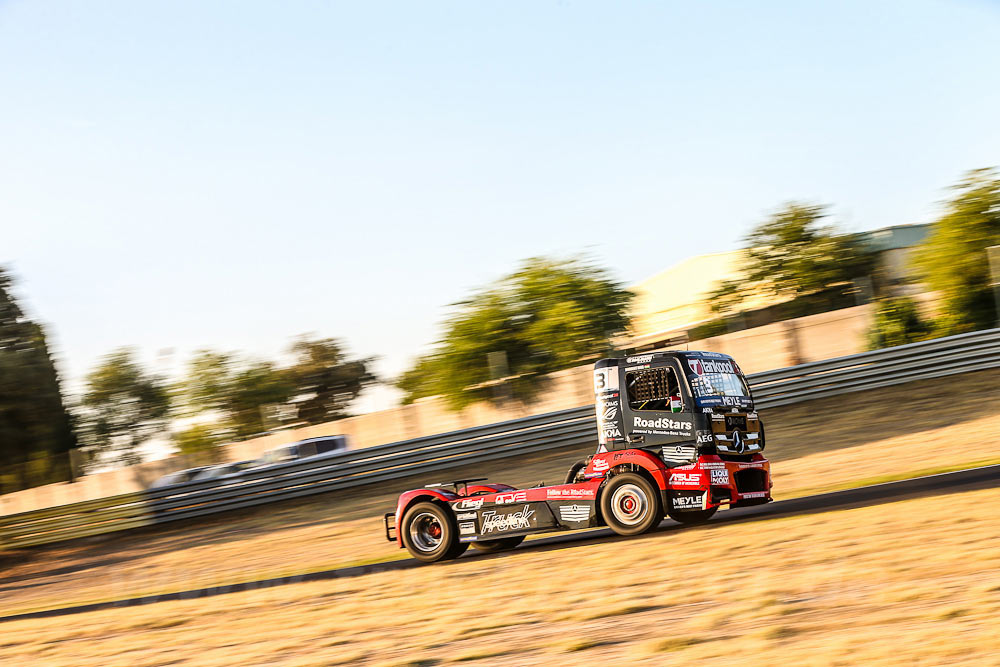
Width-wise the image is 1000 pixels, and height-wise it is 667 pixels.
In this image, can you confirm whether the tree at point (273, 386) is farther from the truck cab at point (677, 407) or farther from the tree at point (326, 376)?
the truck cab at point (677, 407)

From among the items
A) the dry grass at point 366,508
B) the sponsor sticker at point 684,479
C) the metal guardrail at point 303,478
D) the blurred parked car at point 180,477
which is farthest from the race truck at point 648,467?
the blurred parked car at point 180,477

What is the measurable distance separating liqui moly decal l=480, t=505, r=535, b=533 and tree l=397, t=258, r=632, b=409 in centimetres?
1159

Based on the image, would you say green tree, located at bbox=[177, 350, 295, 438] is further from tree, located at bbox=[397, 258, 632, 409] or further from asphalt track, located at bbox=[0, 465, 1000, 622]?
asphalt track, located at bbox=[0, 465, 1000, 622]

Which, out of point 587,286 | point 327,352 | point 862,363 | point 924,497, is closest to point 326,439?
point 587,286

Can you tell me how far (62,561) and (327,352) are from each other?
3046 centimetres

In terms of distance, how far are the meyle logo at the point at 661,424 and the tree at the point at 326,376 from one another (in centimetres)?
3274

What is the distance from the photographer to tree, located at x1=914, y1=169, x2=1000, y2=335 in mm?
26375

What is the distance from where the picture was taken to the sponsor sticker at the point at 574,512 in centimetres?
1216

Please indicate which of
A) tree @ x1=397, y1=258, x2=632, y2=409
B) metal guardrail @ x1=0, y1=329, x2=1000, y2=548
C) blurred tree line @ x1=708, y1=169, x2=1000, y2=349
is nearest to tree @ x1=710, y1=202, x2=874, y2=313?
blurred tree line @ x1=708, y1=169, x2=1000, y2=349

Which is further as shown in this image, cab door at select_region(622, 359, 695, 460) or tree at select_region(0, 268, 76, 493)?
tree at select_region(0, 268, 76, 493)

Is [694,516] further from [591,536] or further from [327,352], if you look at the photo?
[327,352]

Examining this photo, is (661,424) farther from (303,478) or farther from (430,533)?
(303,478)

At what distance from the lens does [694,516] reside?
12.6 m

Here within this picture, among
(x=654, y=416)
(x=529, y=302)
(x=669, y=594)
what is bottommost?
(x=669, y=594)
